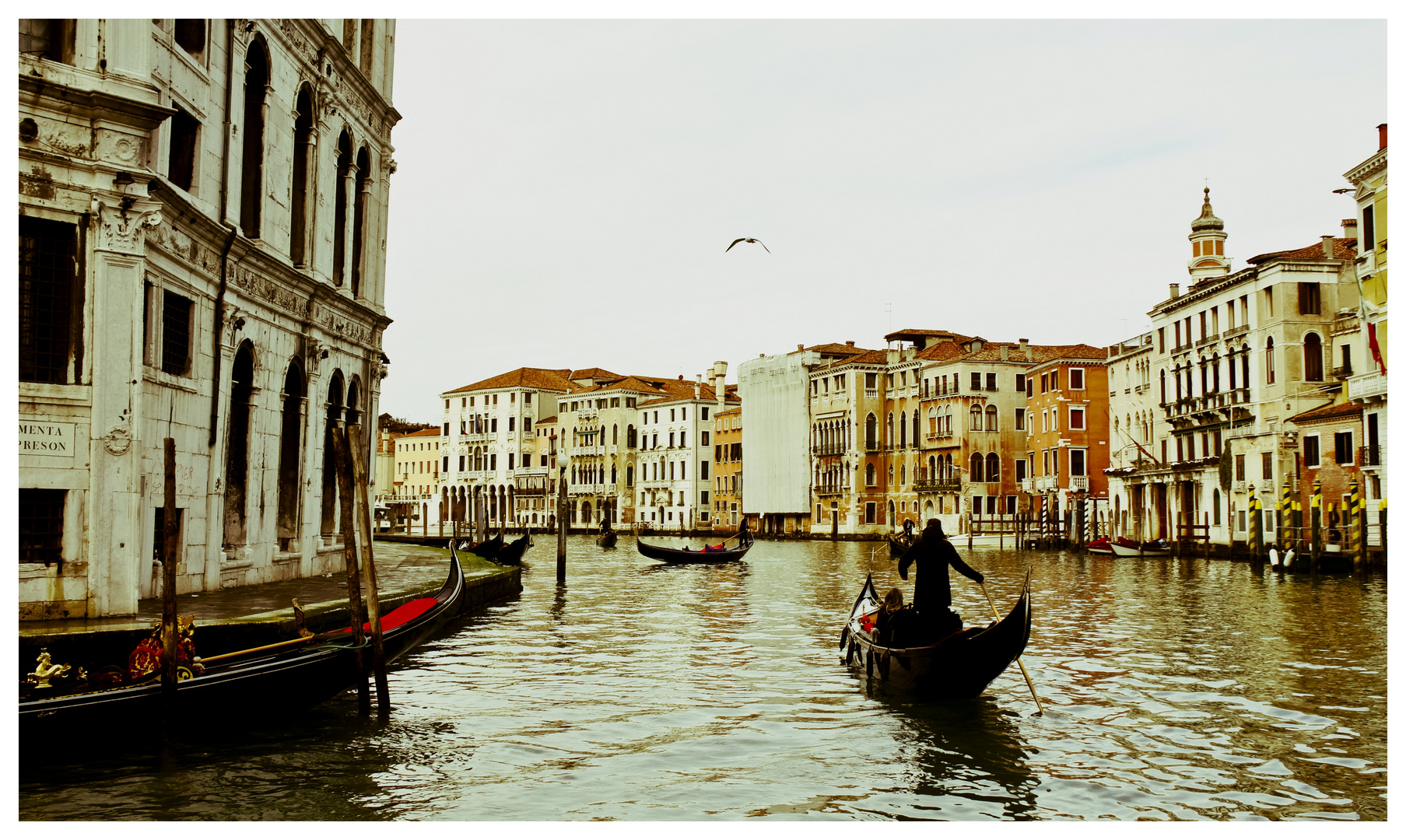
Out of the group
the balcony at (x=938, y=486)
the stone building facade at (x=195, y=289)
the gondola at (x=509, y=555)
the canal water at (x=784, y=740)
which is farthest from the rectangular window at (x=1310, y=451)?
the balcony at (x=938, y=486)

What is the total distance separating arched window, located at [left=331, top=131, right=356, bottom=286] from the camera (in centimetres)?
1798

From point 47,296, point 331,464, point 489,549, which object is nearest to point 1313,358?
point 489,549

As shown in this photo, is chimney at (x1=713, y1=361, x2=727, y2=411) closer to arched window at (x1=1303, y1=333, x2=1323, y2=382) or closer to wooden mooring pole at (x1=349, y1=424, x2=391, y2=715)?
arched window at (x1=1303, y1=333, x2=1323, y2=382)

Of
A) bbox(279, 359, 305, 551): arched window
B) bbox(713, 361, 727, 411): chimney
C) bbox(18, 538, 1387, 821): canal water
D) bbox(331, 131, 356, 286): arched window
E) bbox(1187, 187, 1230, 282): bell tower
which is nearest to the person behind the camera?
bbox(18, 538, 1387, 821): canal water

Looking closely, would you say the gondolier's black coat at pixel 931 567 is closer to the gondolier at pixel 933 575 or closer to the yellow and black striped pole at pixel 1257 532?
the gondolier at pixel 933 575

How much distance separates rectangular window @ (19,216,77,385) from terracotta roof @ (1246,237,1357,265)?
31591 millimetres

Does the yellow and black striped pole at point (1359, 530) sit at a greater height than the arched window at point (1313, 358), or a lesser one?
lesser

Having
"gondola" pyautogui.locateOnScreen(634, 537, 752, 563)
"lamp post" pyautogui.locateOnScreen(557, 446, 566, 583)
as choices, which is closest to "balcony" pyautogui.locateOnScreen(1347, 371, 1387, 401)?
"gondola" pyautogui.locateOnScreen(634, 537, 752, 563)

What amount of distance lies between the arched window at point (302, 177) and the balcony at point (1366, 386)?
20.1 meters

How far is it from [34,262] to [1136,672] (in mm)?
9299

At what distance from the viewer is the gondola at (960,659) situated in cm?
928

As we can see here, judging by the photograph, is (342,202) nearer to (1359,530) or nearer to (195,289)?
(195,289)

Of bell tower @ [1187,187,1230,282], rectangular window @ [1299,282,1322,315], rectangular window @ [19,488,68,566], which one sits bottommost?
rectangular window @ [19,488,68,566]
